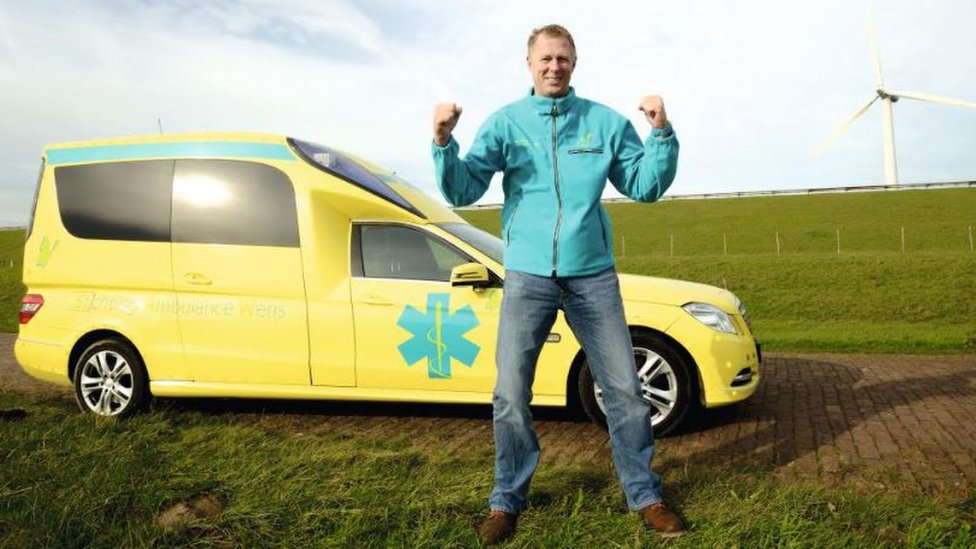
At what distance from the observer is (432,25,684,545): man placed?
3.03 metres

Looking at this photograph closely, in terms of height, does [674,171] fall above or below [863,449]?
above

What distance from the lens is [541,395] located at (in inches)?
191

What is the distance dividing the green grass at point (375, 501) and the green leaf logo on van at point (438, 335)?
68cm

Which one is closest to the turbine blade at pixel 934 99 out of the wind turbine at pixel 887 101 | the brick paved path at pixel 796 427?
the wind turbine at pixel 887 101

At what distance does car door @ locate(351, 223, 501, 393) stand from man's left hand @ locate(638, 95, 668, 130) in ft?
7.10

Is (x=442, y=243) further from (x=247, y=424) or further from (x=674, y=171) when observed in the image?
(x=674, y=171)

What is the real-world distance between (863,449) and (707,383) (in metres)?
0.94

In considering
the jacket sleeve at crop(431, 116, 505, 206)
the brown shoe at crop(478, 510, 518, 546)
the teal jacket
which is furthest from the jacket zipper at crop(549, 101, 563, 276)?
the brown shoe at crop(478, 510, 518, 546)

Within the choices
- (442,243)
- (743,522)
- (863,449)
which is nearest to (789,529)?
(743,522)

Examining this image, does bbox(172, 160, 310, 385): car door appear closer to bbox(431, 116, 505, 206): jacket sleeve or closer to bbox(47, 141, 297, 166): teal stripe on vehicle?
bbox(47, 141, 297, 166): teal stripe on vehicle

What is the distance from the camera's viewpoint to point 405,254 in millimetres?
5184

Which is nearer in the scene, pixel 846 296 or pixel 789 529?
pixel 789 529

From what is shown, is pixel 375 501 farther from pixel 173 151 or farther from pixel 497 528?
pixel 173 151

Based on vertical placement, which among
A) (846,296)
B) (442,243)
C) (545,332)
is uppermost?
(442,243)
